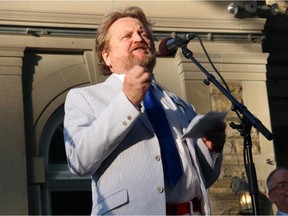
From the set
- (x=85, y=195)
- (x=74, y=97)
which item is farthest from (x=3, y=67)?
Answer: (x=74, y=97)

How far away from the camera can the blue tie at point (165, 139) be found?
308cm

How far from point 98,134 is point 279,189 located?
13.1 ft

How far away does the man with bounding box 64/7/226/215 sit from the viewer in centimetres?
298

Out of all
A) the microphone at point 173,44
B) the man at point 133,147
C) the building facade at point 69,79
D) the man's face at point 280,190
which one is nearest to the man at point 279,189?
the man's face at point 280,190

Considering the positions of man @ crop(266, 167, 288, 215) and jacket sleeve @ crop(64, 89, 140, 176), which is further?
man @ crop(266, 167, 288, 215)

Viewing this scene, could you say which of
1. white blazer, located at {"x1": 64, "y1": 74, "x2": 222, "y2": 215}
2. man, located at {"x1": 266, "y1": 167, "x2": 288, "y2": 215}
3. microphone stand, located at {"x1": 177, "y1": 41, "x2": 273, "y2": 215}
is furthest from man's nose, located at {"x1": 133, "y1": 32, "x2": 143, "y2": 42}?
man, located at {"x1": 266, "y1": 167, "x2": 288, "y2": 215}

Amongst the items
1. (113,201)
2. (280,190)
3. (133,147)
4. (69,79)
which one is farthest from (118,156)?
(69,79)

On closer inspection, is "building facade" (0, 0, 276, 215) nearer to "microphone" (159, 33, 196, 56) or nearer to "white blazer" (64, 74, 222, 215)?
"microphone" (159, 33, 196, 56)

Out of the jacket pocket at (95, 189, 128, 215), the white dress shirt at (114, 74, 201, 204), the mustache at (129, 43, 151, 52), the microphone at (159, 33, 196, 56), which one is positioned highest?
the microphone at (159, 33, 196, 56)

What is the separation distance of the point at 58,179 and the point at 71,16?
1.86 meters

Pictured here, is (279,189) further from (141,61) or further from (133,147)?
(133,147)

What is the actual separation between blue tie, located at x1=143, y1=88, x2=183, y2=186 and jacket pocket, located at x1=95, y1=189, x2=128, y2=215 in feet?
0.62

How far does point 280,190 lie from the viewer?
6684 mm

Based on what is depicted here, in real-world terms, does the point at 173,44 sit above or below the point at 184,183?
above
